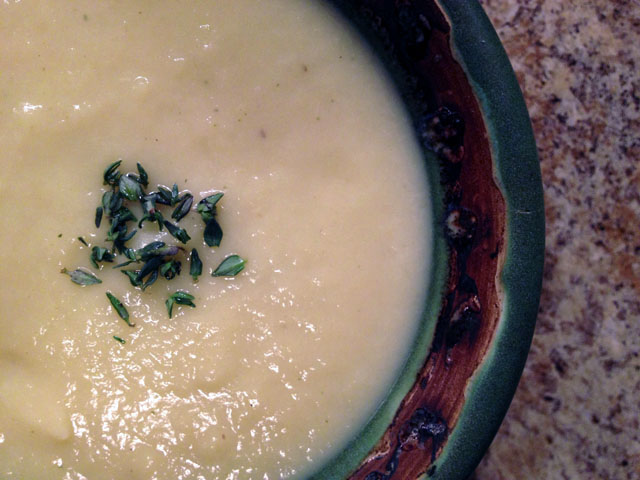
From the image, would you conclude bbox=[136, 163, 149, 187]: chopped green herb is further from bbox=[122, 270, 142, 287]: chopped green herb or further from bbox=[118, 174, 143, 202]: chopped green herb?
bbox=[122, 270, 142, 287]: chopped green herb

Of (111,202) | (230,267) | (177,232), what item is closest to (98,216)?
(111,202)

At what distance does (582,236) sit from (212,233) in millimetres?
821

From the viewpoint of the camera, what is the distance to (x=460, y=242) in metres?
1.13

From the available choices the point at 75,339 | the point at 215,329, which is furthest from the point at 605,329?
the point at 75,339

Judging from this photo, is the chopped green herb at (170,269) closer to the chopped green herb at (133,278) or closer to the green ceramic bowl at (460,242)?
the chopped green herb at (133,278)

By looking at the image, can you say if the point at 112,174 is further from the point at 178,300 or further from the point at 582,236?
the point at 582,236

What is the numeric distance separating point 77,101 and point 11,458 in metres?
0.69

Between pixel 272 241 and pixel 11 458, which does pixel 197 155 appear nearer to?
pixel 272 241

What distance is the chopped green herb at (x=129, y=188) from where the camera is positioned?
1.11m

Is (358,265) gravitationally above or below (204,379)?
above

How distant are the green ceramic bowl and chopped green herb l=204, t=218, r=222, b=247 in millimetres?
421

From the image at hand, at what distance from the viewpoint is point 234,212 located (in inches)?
45.1

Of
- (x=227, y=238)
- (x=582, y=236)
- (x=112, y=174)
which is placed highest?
(x=112, y=174)

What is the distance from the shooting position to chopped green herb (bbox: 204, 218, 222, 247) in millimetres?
1128
